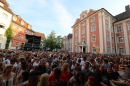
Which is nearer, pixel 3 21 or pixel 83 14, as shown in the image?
pixel 3 21

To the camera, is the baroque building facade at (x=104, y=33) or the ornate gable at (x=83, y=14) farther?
the ornate gable at (x=83, y=14)

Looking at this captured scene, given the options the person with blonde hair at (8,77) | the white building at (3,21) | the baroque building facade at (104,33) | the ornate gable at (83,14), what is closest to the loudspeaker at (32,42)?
the white building at (3,21)

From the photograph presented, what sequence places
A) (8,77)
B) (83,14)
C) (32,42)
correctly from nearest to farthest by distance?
(8,77)
(32,42)
(83,14)

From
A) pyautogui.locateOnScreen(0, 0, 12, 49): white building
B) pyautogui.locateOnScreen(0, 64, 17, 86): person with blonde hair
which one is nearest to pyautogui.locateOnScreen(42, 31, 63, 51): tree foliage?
pyautogui.locateOnScreen(0, 0, 12, 49): white building

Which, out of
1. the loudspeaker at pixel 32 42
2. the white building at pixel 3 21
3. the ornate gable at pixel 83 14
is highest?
the ornate gable at pixel 83 14

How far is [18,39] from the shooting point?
37812mm

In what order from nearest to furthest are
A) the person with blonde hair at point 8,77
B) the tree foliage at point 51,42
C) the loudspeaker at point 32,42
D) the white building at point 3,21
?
the person with blonde hair at point 8,77 < the loudspeaker at point 32,42 < the white building at point 3,21 < the tree foliage at point 51,42

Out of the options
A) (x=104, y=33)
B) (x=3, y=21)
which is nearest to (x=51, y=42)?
(x=3, y=21)

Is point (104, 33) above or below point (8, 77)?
above

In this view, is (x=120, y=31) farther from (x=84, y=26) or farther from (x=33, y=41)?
(x=33, y=41)

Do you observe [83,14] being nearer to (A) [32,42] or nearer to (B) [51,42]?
(B) [51,42]

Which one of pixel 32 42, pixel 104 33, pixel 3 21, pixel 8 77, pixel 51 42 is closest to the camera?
pixel 8 77

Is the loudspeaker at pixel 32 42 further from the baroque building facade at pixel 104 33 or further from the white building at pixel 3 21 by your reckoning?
the baroque building facade at pixel 104 33

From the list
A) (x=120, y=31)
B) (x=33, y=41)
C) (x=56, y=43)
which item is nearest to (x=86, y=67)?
(x=33, y=41)
